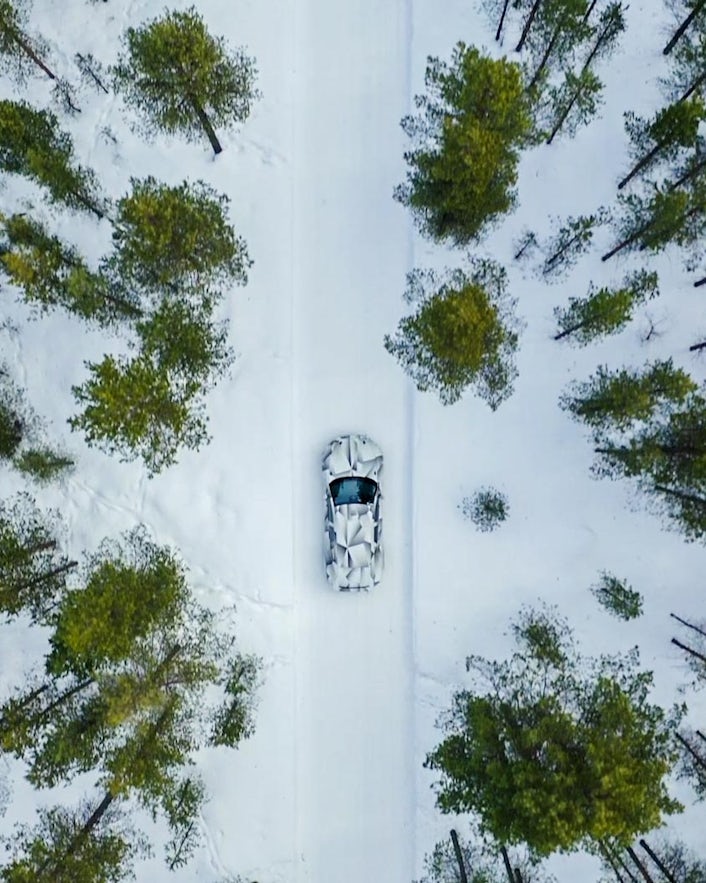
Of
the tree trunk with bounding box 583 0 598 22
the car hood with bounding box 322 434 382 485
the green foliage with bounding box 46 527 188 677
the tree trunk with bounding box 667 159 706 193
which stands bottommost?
the green foliage with bounding box 46 527 188 677

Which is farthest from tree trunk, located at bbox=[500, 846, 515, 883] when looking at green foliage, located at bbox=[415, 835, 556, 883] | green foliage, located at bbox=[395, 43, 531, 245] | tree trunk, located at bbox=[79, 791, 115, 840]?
green foliage, located at bbox=[395, 43, 531, 245]

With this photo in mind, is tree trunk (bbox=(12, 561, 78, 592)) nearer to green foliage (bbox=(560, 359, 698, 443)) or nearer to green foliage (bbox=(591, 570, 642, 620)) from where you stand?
green foliage (bbox=(560, 359, 698, 443))

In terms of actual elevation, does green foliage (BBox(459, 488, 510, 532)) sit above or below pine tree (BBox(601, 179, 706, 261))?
below

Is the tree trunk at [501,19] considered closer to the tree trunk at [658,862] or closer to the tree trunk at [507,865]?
the tree trunk at [507,865]

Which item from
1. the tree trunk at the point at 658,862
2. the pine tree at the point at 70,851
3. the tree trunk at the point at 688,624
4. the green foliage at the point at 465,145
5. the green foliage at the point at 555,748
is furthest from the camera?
the tree trunk at the point at 688,624

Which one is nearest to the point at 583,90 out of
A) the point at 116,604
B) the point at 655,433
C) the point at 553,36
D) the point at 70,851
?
the point at 553,36

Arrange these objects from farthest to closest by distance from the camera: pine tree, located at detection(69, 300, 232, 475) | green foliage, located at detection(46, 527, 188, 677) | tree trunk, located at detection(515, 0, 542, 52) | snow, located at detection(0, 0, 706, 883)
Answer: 1. snow, located at detection(0, 0, 706, 883)
2. tree trunk, located at detection(515, 0, 542, 52)
3. pine tree, located at detection(69, 300, 232, 475)
4. green foliage, located at detection(46, 527, 188, 677)

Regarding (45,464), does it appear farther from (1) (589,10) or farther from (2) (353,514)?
(1) (589,10)

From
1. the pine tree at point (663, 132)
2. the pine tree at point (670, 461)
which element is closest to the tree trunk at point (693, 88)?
the pine tree at point (663, 132)
